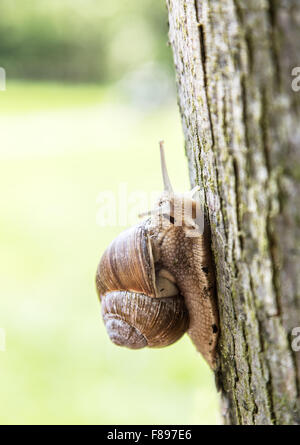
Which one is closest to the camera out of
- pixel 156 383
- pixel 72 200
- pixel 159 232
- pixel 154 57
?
pixel 159 232

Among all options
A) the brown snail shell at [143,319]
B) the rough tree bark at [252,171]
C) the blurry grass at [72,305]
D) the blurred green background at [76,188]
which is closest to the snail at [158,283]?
the brown snail shell at [143,319]

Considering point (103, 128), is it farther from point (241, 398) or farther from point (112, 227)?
point (241, 398)

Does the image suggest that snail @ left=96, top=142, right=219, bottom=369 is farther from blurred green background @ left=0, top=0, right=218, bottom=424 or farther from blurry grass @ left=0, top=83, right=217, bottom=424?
blurry grass @ left=0, top=83, right=217, bottom=424

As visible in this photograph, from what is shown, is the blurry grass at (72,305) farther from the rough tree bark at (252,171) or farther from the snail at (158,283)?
the rough tree bark at (252,171)

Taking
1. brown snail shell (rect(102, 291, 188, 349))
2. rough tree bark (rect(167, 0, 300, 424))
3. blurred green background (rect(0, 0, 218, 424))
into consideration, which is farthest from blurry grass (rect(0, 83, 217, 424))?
rough tree bark (rect(167, 0, 300, 424))

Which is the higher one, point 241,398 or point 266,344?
point 266,344

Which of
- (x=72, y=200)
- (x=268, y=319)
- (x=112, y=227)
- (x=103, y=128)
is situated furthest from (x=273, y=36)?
(x=103, y=128)
